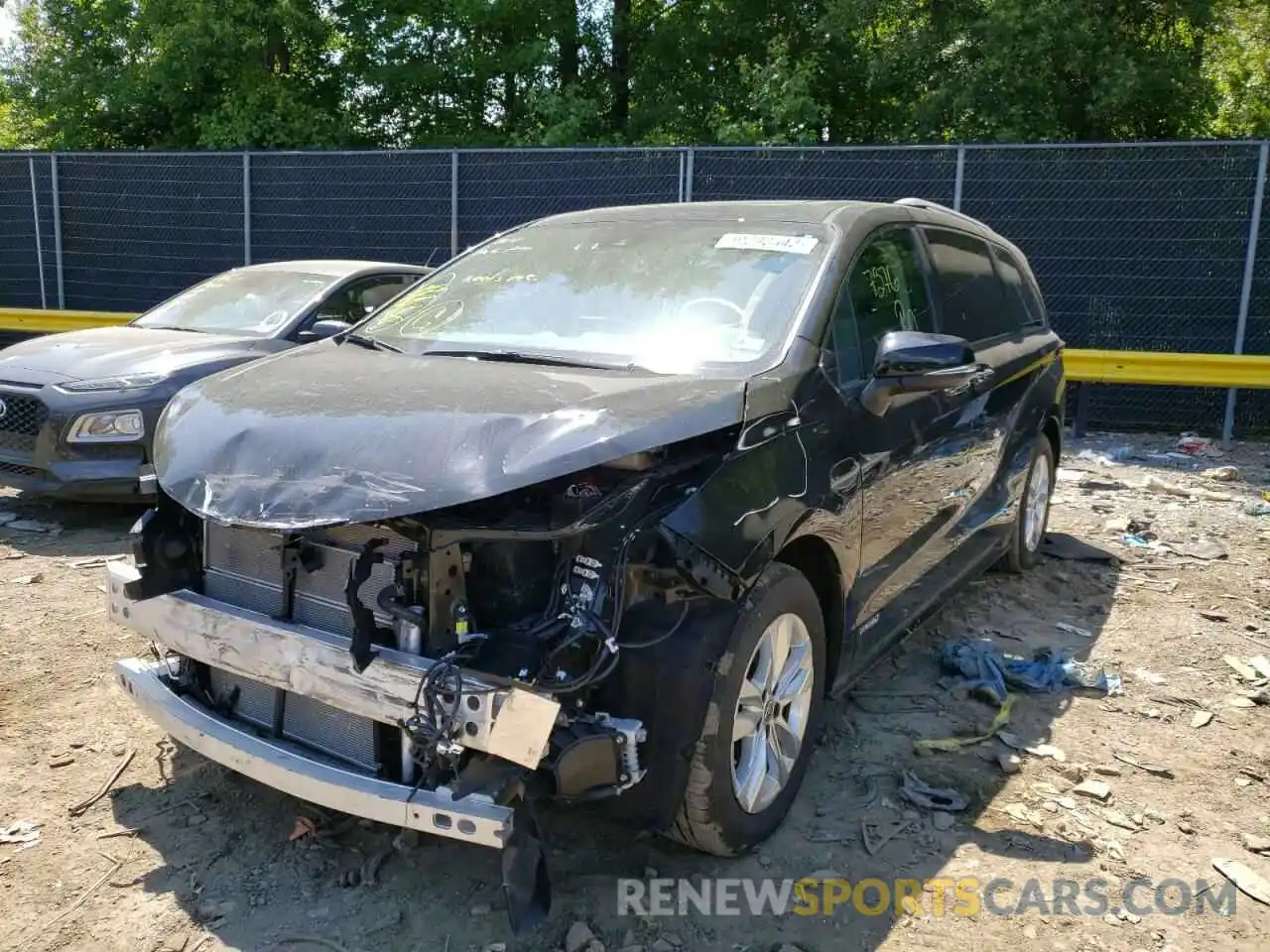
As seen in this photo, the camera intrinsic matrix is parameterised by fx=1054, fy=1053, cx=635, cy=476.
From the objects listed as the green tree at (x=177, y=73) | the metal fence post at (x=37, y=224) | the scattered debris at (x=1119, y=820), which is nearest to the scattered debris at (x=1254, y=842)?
the scattered debris at (x=1119, y=820)

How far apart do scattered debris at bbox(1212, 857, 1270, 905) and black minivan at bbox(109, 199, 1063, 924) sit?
121 centimetres

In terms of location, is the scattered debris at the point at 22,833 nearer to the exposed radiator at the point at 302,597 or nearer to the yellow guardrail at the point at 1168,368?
the exposed radiator at the point at 302,597

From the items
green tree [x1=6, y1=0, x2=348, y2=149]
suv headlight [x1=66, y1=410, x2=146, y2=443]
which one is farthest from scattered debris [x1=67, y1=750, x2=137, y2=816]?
green tree [x1=6, y1=0, x2=348, y2=149]

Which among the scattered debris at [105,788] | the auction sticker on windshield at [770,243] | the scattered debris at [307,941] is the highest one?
the auction sticker on windshield at [770,243]

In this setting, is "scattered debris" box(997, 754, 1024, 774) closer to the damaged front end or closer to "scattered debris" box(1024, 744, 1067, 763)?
"scattered debris" box(1024, 744, 1067, 763)

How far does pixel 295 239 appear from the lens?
11938mm

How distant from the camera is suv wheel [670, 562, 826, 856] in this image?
2.75m

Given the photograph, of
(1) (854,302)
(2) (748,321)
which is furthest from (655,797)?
(1) (854,302)

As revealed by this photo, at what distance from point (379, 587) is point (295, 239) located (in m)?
10.2

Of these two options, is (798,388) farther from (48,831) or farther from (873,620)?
(48,831)

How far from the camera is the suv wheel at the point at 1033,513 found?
5.53 meters

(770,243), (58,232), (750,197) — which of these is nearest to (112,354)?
(770,243)

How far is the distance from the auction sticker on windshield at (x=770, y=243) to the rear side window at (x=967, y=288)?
36.6 inches

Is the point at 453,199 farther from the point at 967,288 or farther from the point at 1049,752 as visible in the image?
the point at 1049,752
